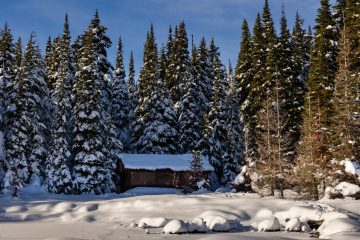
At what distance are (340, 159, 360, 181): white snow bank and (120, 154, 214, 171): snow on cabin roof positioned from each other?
19614 millimetres

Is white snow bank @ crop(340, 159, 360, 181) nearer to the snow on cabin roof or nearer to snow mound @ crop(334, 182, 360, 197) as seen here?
snow mound @ crop(334, 182, 360, 197)

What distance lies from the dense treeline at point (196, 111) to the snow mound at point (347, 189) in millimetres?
1234

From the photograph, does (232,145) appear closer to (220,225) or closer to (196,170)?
(196,170)

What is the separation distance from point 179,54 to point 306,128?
96.3 feet

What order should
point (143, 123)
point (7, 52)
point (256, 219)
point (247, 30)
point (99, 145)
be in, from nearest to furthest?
1. point (256, 219)
2. point (99, 145)
3. point (7, 52)
4. point (143, 123)
5. point (247, 30)

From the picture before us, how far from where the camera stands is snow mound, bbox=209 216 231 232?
61.1 feet

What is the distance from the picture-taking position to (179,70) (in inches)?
2231

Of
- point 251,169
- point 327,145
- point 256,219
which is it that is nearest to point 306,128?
point 327,145

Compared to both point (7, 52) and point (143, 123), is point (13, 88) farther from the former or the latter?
point (143, 123)

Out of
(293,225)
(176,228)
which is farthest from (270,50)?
(176,228)

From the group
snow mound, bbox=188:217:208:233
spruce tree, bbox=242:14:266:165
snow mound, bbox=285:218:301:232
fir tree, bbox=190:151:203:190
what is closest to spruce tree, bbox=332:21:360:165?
snow mound, bbox=285:218:301:232

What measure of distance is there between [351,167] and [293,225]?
370 inches

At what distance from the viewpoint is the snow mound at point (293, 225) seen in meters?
18.1

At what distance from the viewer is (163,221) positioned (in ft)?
62.7
